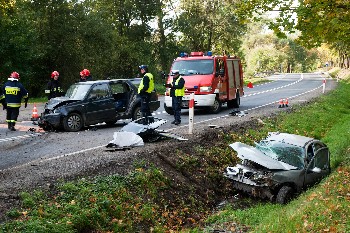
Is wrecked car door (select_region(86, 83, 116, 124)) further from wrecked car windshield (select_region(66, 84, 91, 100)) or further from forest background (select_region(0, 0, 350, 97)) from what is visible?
forest background (select_region(0, 0, 350, 97))

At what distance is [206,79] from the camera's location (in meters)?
19.0

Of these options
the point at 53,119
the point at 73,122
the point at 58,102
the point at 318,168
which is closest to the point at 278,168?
the point at 318,168

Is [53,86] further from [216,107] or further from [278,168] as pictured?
[278,168]

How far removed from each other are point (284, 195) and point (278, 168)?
2.07ft

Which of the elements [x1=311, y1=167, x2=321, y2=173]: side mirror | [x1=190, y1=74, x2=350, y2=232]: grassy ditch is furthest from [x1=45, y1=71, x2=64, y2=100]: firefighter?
[x1=311, y1=167, x2=321, y2=173]: side mirror

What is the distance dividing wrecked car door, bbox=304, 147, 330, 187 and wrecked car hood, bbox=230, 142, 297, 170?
0.62 metres

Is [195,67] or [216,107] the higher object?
[195,67]

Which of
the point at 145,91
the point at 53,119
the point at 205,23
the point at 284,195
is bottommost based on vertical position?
the point at 284,195

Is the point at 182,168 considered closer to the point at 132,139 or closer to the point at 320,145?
the point at 132,139

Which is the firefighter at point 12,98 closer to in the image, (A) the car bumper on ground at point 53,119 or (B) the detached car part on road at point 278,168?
(A) the car bumper on ground at point 53,119

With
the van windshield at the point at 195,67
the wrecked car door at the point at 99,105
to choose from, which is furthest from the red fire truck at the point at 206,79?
the wrecked car door at the point at 99,105

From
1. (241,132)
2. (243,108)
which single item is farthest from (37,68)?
(241,132)

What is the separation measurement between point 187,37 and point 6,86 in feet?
121

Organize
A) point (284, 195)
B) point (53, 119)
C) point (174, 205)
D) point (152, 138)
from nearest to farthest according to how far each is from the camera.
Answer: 1. point (174, 205)
2. point (284, 195)
3. point (152, 138)
4. point (53, 119)
